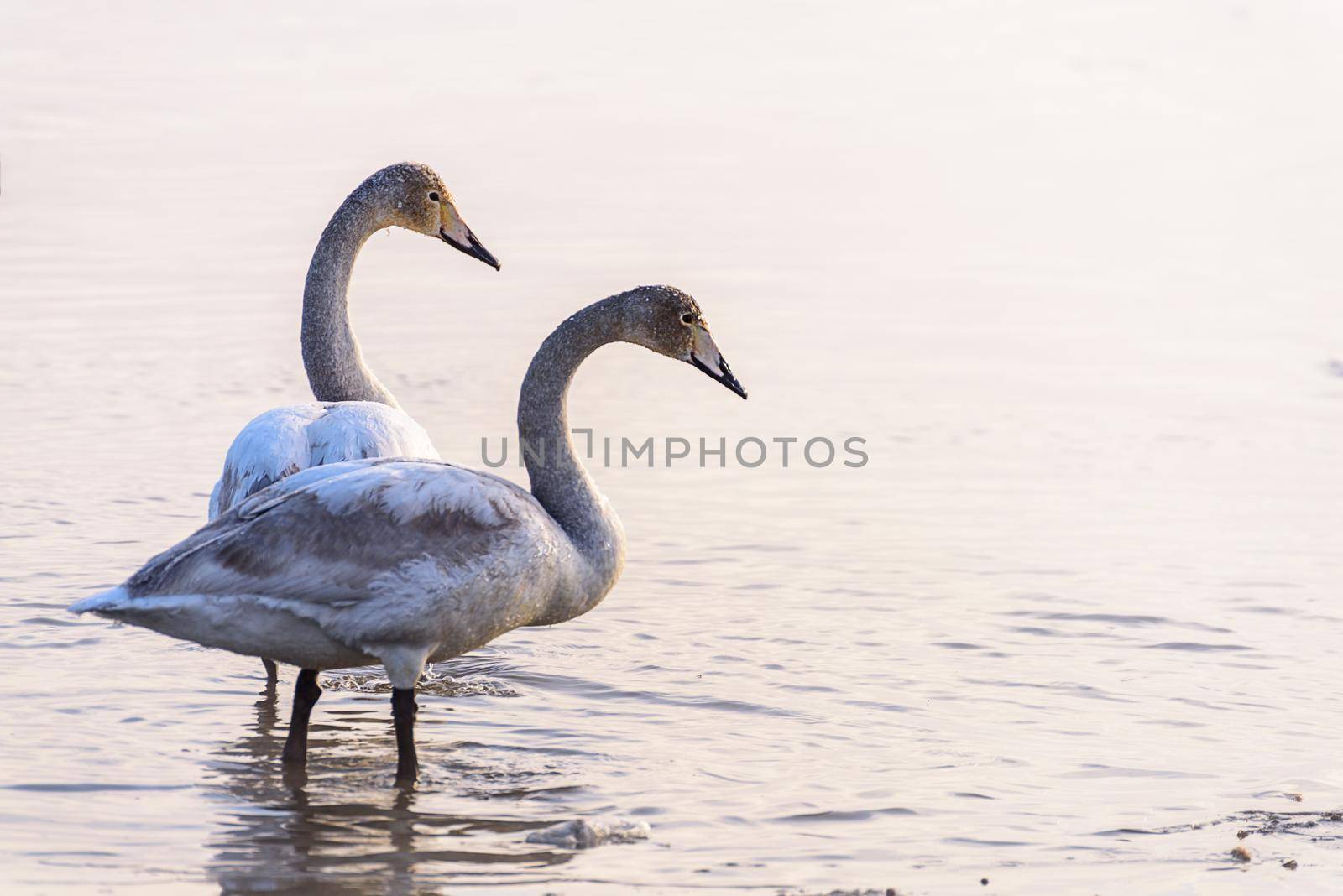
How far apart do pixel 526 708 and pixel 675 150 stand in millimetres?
15744

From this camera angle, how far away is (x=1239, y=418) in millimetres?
12852

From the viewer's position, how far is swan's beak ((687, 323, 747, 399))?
6.93 m

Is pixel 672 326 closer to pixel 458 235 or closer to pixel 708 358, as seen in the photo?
pixel 708 358

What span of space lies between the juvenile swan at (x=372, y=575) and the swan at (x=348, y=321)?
89 centimetres

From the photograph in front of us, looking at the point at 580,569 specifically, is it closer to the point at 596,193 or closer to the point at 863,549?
the point at 863,549

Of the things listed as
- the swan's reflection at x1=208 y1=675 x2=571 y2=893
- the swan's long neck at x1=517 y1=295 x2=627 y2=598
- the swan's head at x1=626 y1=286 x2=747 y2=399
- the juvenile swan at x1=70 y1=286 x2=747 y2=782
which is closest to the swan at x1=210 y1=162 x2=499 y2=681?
the swan's long neck at x1=517 y1=295 x2=627 y2=598

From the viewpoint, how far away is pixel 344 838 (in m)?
6.05

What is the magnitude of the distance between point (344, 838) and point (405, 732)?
492 millimetres

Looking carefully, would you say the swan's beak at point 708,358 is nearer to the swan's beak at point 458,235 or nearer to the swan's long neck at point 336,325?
the swan's long neck at point 336,325

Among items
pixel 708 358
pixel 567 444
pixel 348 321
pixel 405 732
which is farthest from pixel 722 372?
pixel 348 321

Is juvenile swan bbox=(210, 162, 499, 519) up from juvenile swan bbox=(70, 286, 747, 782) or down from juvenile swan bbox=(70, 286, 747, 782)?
up

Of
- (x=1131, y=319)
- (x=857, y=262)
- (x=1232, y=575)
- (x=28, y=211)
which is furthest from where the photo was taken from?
(x=28, y=211)

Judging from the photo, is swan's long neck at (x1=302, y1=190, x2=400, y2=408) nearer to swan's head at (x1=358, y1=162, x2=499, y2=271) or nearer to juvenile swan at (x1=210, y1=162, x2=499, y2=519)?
juvenile swan at (x1=210, y1=162, x2=499, y2=519)

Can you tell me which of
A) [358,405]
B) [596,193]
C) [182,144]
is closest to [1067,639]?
[358,405]
